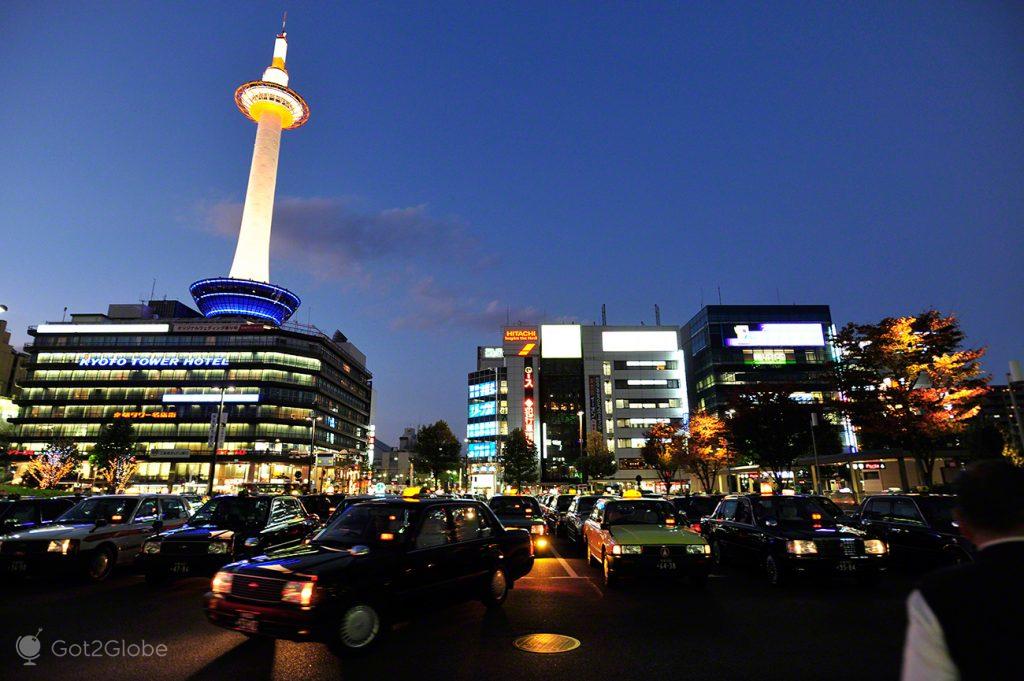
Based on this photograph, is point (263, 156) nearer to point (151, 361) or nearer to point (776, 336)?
point (151, 361)

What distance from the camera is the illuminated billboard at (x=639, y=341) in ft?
331

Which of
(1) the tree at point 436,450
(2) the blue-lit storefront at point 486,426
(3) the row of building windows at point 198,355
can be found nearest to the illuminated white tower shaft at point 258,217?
(3) the row of building windows at point 198,355

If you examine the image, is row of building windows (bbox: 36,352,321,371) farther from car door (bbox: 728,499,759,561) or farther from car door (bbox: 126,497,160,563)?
car door (bbox: 728,499,759,561)

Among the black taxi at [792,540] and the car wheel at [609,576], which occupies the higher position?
the black taxi at [792,540]

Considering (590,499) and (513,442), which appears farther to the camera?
(513,442)

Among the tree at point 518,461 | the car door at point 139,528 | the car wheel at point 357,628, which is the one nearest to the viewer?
the car wheel at point 357,628

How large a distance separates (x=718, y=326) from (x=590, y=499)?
263 feet

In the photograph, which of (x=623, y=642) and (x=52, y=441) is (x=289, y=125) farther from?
(x=623, y=642)

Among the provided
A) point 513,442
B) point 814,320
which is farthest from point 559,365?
point 814,320

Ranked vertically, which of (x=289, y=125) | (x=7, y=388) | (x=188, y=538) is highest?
(x=289, y=125)

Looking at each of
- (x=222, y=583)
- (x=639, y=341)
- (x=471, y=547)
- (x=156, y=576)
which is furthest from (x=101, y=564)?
(x=639, y=341)

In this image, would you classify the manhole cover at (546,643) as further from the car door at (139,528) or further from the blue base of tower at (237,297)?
the blue base of tower at (237,297)

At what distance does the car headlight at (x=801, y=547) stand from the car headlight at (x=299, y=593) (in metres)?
8.93

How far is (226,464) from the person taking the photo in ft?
299
